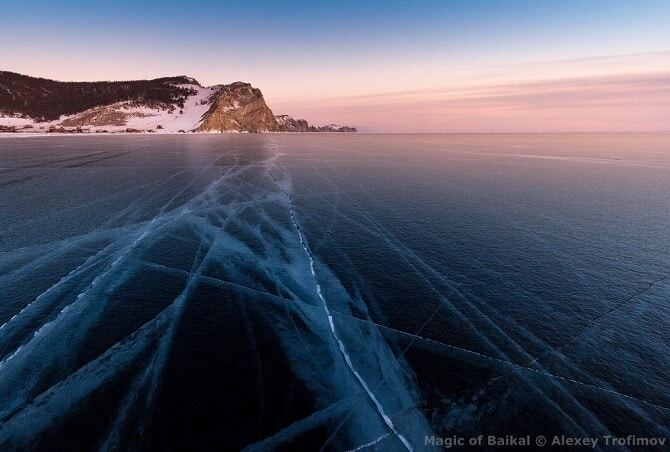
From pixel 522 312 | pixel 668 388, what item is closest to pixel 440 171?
pixel 522 312

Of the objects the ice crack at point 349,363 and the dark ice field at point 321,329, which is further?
the dark ice field at point 321,329

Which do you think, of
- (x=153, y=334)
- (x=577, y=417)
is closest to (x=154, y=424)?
(x=153, y=334)

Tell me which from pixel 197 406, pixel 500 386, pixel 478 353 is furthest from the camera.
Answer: pixel 478 353

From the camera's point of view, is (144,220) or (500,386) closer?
(500,386)

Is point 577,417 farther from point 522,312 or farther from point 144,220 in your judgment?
point 144,220

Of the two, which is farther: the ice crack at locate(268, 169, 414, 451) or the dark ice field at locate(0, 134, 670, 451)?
the dark ice field at locate(0, 134, 670, 451)

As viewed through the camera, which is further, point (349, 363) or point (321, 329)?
point (321, 329)

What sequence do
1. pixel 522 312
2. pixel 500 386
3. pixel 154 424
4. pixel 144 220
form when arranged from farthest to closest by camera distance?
pixel 144 220
pixel 522 312
pixel 500 386
pixel 154 424
